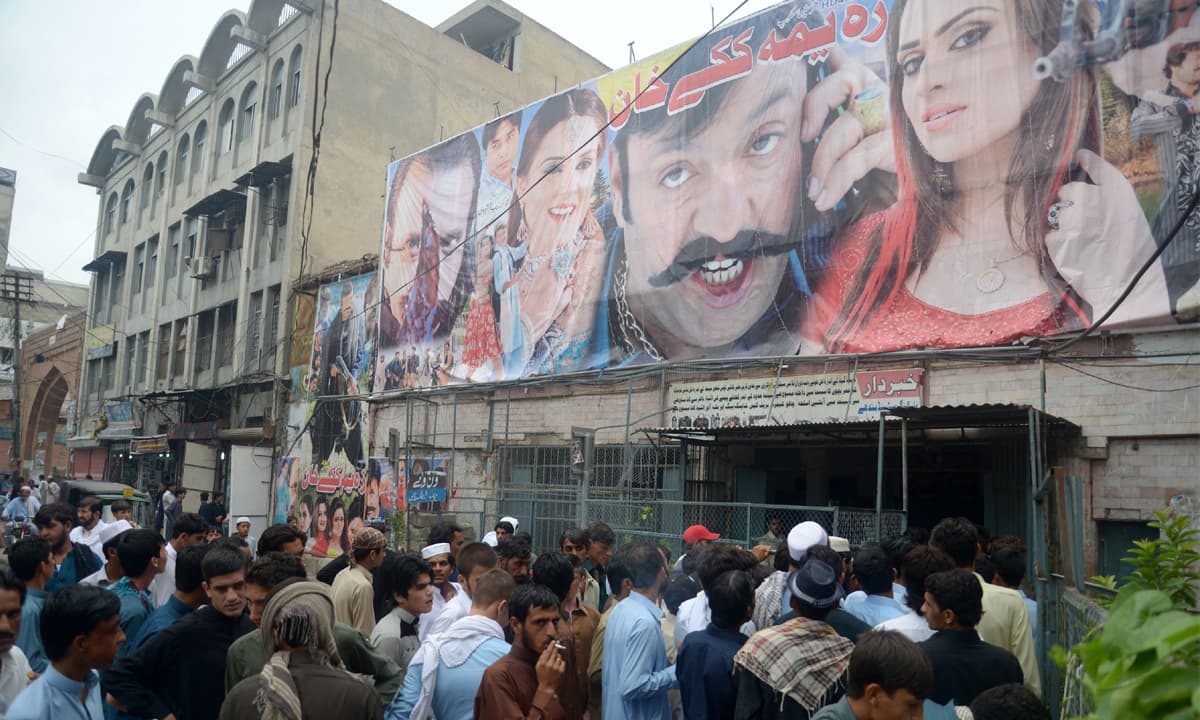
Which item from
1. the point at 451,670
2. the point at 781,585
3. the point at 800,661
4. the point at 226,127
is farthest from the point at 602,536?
the point at 226,127

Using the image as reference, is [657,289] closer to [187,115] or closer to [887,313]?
[887,313]

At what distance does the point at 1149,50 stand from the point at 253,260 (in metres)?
22.4

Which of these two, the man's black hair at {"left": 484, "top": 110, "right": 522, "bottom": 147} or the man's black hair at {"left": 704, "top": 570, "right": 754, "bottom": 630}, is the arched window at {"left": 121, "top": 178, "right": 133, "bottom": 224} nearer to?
the man's black hair at {"left": 484, "top": 110, "right": 522, "bottom": 147}

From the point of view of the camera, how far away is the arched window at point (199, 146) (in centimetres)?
2991

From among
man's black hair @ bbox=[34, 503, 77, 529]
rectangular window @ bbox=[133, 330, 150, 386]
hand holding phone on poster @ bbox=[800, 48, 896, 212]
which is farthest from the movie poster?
man's black hair @ bbox=[34, 503, 77, 529]

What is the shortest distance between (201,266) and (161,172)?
300 inches

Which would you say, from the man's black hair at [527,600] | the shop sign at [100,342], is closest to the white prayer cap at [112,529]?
the man's black hair at [527,600]

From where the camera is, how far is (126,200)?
3541 centimetres

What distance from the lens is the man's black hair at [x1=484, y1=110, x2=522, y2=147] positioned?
17.6 m

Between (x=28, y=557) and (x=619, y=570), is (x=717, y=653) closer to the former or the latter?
(x=619, y=570)

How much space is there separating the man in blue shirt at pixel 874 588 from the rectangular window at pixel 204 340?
86.9ft

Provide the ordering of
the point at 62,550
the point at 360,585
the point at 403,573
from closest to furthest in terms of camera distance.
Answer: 1. the point at 403,573
2. the point at 360,585
3. the point at 62,550

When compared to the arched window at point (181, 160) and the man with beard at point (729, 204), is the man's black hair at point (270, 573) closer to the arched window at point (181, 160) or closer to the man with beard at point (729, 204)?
the man with beard at point (729, 204)

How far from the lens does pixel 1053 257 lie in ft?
33.7
